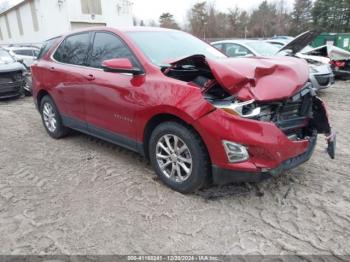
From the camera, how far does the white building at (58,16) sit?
2566 centimetres

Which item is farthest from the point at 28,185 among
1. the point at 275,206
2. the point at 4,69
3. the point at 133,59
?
the point at 4,69

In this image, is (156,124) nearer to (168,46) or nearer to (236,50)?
(168,46)

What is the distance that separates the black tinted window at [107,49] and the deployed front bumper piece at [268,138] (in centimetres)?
143

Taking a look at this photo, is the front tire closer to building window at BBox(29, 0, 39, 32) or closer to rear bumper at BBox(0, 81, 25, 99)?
rear bumper at BBox(0, 81, 25, 99)

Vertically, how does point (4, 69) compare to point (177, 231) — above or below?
above

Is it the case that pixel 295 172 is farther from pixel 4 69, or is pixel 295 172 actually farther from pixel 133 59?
pixel 4 69

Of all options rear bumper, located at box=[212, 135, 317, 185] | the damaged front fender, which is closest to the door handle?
rear bumper, located at box=[212, 135, 317, 185]

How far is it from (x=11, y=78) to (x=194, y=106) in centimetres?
768

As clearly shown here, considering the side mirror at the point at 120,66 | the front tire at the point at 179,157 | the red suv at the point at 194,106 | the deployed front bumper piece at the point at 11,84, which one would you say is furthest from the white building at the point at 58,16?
the front tire at the point at 179,157

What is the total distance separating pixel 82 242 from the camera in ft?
8.98

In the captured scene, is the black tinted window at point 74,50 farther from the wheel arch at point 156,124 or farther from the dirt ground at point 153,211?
the wheel arch at point 156,124

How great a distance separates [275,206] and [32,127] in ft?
15.9

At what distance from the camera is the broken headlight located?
9.41 ft

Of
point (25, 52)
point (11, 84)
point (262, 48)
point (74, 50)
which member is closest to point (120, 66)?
point (74, 50)
